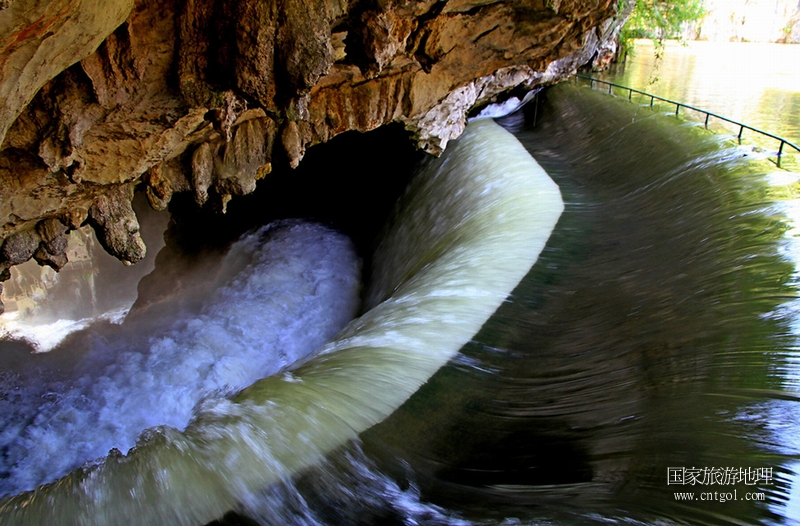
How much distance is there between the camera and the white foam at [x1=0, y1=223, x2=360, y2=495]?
5.64m

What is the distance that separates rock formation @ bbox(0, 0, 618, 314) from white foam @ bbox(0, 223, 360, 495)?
1603 mm

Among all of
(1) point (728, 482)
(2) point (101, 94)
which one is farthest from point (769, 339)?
(2) point (101, 94)

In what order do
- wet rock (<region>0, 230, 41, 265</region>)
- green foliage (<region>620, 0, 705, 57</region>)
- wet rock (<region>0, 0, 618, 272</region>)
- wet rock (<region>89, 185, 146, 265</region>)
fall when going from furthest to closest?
green foliage (<region>620, 0, 705, 57</region>) < wet rock (<region>89, 185, 146, 265</region>) < wet rock (<region>0, 230, 41, 265</region>) < wet rock (<region>0, 0, 618, 272</region>)

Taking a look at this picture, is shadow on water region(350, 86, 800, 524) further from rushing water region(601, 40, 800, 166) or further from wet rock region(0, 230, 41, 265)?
wet rock region(0, 230, 41, 265)

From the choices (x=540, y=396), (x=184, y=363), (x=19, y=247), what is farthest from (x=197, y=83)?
(x=540, y=396)

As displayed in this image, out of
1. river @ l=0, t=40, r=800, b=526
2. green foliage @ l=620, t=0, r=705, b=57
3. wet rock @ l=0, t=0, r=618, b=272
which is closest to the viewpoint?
river @ l=0, t=40, r=800, b=526

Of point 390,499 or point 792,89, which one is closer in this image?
point 390,499

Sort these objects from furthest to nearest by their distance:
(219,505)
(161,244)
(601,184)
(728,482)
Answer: (161,244) < (601,184) < (219,505) < (728,482)

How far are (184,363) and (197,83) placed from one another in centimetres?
364

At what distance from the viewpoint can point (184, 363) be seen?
6.91 m

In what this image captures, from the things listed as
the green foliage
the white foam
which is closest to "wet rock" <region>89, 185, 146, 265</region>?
the white foam

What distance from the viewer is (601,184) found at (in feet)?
27.2

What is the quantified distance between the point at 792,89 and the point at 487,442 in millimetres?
14729

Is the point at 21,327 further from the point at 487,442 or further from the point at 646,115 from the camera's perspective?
the point at 646,115
